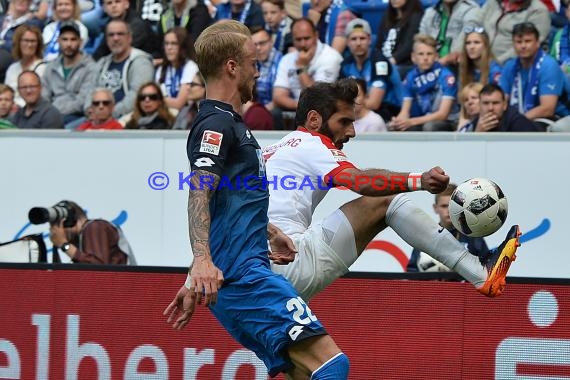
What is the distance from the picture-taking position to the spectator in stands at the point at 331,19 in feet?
41.5

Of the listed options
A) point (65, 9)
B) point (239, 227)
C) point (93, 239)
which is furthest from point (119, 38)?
point (239, 227)

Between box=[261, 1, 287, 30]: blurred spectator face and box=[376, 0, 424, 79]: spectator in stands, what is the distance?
105cm

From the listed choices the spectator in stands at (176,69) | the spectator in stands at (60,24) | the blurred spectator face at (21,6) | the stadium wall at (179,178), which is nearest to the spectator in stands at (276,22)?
the spectator in stands at (176,69)

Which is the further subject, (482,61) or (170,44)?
(170,44)

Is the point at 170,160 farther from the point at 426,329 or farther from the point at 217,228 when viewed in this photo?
the point at 217,228

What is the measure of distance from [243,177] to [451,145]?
16.4ft

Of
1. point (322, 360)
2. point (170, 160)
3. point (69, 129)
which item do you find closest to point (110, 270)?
point (322, 360)

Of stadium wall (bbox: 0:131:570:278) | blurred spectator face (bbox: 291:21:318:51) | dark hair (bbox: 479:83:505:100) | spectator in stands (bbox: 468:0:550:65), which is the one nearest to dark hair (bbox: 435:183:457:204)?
stadium wall (bbox: 0:131:570:278)

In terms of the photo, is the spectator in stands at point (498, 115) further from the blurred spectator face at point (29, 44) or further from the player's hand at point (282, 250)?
the blurred spectator face at point (29, 44)

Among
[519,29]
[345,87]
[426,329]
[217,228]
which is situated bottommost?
[426,329]

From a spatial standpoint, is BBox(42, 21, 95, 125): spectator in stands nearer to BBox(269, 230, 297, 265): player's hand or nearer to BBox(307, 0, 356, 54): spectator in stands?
BBox(307, 0, 356, 54): spectator in stands

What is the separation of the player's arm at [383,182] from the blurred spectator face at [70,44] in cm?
750

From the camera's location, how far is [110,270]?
7.93 metres

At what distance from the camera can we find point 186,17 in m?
13.6
